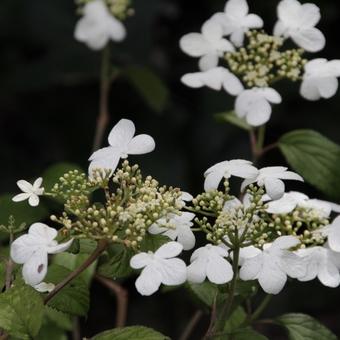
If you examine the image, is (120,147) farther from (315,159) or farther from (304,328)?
(315,159)

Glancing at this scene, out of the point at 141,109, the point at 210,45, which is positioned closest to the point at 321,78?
the point at 210,45

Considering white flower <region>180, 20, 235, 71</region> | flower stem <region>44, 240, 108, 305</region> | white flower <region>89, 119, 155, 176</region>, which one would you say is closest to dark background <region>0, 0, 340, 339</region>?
white flower <region>180, 20, 235, 71</region>

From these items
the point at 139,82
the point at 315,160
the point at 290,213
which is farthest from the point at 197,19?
the point at 290,213

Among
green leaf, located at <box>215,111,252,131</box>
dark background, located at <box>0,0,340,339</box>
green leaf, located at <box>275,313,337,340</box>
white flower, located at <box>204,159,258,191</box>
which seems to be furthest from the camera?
dark background, located at <box>0,0,340,339</box>

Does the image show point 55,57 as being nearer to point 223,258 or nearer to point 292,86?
point 292,86

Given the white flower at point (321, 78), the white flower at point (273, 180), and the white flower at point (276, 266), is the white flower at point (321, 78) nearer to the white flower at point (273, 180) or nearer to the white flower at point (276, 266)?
the white flower at point (273, 180)

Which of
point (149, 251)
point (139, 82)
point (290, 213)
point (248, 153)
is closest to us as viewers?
point (149, 251)

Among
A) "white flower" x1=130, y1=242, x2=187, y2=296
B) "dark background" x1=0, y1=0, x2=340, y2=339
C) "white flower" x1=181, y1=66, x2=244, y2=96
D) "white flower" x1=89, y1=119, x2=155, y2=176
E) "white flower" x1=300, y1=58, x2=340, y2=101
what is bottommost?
"dark background" x1=0, y1=0, x2=340, y2=339

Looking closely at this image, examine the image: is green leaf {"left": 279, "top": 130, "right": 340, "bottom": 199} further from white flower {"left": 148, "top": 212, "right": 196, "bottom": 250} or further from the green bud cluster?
white flower {"left": 148, "top": 212, "right": 196, "bottom": 250}
